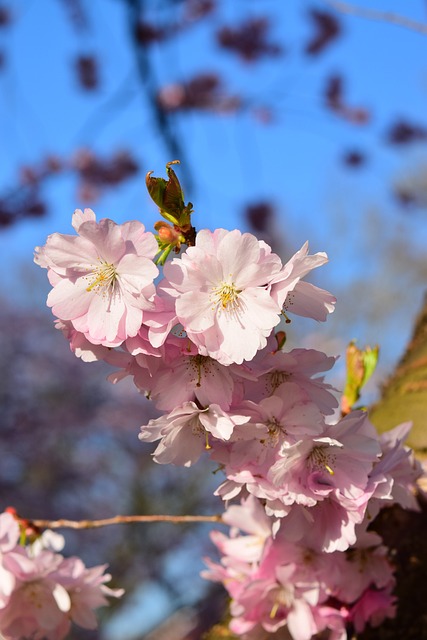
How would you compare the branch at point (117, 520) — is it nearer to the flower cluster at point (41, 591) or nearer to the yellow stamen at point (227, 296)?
the flower cluster at point (41, 591)

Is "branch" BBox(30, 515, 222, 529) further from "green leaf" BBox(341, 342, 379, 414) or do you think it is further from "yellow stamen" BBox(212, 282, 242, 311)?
"yellow stamen" BBox(212, 282, 242, 311)

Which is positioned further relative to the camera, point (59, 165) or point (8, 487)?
point (59, 165)

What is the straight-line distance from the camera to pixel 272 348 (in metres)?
0.52

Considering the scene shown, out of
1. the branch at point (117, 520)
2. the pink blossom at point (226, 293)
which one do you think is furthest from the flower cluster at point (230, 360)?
the branch at point (117, 520)

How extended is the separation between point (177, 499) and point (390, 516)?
443 centimetres

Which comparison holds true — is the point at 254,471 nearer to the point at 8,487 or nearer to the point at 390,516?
the point at 390,516

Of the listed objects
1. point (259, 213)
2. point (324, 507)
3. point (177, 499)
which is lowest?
point (177, 499)

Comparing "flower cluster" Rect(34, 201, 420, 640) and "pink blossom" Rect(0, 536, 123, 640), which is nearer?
"flower cluster" Rect(34, 201, 420, 640)

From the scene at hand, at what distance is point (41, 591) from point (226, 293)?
15.5 inches

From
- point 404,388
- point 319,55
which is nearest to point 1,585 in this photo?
point 404,388

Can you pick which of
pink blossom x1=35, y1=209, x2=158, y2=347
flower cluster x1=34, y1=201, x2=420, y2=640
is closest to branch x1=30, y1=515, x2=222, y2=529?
flower cluster x1=34, y1=201, x2=420, y2=640

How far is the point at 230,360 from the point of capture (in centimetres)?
46

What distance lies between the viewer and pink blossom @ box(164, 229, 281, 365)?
0.47 m

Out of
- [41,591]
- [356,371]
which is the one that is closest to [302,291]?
[356,371]
